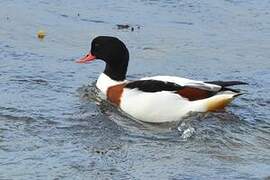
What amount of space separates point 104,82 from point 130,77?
2.42ft

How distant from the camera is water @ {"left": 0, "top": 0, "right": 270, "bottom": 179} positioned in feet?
23.9

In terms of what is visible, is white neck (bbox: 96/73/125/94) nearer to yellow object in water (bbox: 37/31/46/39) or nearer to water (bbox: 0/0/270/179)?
water (bbox: 0/0/270/179)

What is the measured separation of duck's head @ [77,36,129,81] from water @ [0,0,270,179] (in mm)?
326

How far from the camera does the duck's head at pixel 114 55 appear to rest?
33.4 feet

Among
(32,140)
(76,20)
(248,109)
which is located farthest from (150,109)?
(76,20)

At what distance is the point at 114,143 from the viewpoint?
7.96 metres

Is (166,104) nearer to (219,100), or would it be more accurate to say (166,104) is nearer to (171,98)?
(171,98)

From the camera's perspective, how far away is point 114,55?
10234mm

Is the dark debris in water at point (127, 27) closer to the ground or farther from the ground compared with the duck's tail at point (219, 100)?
closer to the ground

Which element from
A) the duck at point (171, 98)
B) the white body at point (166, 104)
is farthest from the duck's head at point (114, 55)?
the white body at point (166, 104)

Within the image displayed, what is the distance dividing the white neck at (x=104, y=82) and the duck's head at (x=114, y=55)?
2.0 inches

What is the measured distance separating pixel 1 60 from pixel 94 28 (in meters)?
2.36

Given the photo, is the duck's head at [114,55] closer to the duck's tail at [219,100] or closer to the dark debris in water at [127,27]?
the duck's tail at [219,100]

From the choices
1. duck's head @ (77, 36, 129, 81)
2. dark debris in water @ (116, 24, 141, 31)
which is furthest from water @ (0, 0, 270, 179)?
duck's head @ (77, 36, 129, 81)
